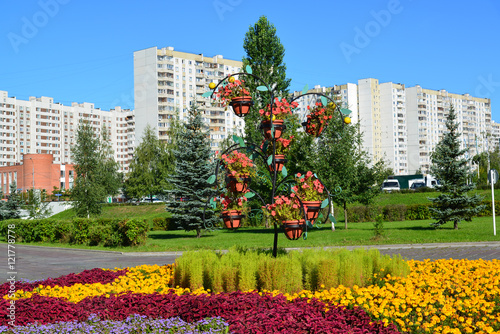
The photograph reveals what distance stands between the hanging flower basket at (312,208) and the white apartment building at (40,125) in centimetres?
13337

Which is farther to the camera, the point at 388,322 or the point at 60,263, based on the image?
the point at 60,263

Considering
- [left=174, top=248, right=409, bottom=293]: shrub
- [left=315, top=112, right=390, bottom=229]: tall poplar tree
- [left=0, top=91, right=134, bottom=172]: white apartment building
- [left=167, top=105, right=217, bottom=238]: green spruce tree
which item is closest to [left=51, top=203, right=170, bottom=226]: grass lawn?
[left=167, top=105, right=217, bottom=238]: green spruce tree

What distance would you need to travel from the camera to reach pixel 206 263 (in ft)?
27.3

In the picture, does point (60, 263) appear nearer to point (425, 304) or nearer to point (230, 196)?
point (230, 196)

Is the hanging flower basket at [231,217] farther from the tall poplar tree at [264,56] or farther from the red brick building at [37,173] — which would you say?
the red brick building at [37,173]

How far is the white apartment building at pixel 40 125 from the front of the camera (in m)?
140

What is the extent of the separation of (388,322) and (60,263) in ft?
48.1

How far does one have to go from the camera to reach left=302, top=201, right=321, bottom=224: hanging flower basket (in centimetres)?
842

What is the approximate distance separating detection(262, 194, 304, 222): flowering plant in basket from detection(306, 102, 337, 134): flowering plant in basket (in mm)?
1854

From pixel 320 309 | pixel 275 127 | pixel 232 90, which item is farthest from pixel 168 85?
pixel 320 309

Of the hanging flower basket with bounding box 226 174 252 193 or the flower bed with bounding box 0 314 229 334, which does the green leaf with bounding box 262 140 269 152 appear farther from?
the flower bed with bounding box 0 314 229 334

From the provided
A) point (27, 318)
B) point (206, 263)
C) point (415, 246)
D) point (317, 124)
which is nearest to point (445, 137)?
point (415, 246)

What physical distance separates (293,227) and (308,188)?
73 centimetres

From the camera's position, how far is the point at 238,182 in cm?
884
